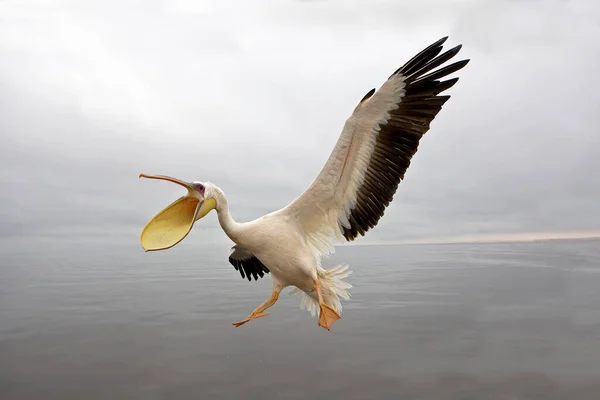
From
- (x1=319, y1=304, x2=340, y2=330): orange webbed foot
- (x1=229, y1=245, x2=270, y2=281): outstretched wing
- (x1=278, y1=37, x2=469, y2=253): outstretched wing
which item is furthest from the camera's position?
(x1=229, y1=245, x2=270, y2=281): outstretched wing

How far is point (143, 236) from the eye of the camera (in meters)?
4.32

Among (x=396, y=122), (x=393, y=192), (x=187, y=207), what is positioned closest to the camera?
(x=187, y=207)

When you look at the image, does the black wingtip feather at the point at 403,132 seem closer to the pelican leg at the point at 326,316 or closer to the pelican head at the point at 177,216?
the pelican leg at the point at 326,316

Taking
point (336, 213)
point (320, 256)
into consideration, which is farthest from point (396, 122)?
point (320, 256)

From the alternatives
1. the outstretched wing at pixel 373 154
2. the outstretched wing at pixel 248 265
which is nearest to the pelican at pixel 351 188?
the outstretched wing at pixel 373 154

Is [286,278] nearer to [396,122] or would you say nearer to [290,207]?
[290,207]

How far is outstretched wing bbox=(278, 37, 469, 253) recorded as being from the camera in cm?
564

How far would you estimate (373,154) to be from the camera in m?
6.04

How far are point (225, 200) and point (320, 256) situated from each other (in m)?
1.86

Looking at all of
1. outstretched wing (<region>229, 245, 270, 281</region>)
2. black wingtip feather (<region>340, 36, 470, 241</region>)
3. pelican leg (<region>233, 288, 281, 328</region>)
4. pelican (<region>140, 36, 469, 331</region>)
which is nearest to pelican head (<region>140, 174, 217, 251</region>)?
pelican (<region>140, 36, 469, 331</region>)

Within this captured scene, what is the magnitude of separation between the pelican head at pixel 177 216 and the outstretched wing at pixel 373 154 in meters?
1.59

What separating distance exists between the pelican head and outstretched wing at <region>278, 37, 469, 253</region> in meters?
1.59

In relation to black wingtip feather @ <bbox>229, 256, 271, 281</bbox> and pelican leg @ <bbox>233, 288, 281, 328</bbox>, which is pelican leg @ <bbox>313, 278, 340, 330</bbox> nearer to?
pelican leg @ <bbox>233, 288, 281, 328</bbox>

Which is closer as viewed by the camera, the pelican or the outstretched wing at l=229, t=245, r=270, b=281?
the pelican
